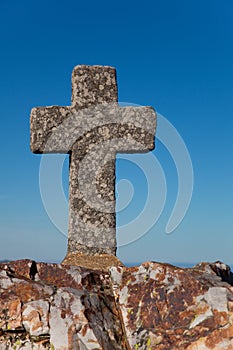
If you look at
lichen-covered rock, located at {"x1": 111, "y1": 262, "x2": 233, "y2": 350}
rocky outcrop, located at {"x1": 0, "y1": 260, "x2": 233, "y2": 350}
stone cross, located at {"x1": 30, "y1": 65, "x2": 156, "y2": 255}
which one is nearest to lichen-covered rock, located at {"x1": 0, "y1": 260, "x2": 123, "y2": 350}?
rocky outcrop, located at {"x1": 0, "y1": 260, "x2": 233, "y2": 350}

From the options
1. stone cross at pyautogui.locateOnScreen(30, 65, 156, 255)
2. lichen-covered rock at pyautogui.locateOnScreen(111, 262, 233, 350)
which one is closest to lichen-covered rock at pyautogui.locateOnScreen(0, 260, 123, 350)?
lichen-covered rock at pyautogui.locateOnScreen(111, 262, 233, 350)

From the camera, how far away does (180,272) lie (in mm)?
5805

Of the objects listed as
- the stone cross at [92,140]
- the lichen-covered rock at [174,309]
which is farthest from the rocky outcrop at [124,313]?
the stone cross at [92,140]

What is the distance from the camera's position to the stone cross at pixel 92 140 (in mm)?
10352

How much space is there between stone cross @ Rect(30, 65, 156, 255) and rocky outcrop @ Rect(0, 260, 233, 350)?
4357 mm

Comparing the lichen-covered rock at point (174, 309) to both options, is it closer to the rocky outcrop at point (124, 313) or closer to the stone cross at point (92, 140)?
the rocky outcrop at point (124, 313)

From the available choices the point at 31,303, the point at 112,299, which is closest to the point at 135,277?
the point at 112,299

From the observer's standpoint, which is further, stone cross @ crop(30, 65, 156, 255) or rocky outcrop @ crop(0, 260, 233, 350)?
stone cross @ crop(30, 65, 156, 255)

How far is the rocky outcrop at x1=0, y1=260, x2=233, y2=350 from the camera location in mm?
5176

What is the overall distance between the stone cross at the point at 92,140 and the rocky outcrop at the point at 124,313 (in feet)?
14.3

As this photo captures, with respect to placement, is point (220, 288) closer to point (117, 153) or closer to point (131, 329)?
point (131, 329)

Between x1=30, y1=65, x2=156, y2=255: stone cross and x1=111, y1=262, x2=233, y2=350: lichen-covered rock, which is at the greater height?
x1=30, y1=65, x2=156, y2=255: stone cross

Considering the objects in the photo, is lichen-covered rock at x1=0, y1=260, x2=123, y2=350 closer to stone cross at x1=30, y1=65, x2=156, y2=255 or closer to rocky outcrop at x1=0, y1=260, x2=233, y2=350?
rocky outcrop at x1=0, y1=260, x2=233, y2=350

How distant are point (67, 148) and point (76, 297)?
214 inches
